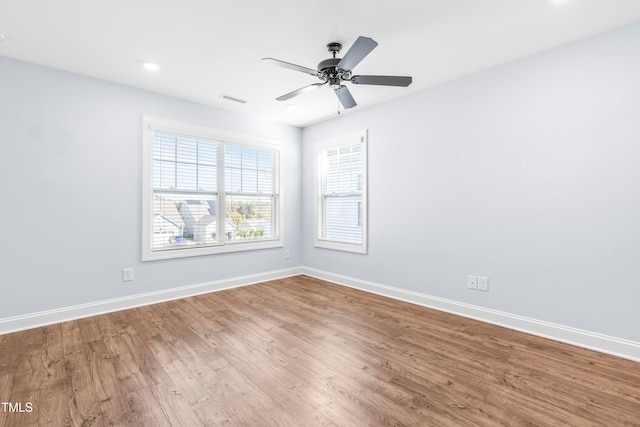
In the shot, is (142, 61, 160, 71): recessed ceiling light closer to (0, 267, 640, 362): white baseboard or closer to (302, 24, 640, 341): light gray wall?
(0, 267, 640, 362): white baseboard

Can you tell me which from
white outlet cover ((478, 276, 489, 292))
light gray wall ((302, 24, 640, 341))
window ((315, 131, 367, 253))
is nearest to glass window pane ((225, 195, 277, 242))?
window ((315, 131, 367, 253))

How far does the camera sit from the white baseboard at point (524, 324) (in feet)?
7.89

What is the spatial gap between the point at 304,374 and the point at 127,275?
2.67 metres

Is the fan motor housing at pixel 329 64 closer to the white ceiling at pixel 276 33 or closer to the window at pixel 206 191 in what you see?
the white ceiling at pixel 276 33

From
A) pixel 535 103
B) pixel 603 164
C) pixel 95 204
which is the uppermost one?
pixel 535 103

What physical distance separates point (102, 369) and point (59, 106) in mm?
2748

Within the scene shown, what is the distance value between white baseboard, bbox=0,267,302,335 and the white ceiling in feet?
8.44

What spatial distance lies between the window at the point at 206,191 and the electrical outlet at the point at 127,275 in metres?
0.21

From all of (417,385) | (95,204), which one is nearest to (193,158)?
(95,204)

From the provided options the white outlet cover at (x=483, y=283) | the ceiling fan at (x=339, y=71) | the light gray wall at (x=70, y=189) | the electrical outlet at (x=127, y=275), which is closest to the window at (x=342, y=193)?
the white outlet cover at (x=483, y=283)

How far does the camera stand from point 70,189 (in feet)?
10.5

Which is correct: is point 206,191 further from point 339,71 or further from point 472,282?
point 472,282

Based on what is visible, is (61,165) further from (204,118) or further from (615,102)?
(615,102)

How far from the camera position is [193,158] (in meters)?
4.15
